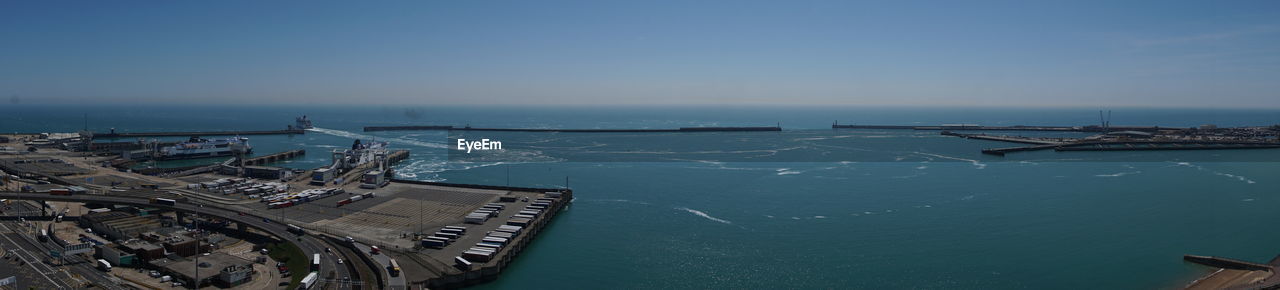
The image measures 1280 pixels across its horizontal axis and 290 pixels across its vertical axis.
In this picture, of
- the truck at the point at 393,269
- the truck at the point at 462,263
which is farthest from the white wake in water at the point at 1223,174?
the truck at the point at 393,269

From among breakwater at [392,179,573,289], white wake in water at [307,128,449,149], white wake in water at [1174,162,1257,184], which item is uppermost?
white wake in water at [307,128,449,149]

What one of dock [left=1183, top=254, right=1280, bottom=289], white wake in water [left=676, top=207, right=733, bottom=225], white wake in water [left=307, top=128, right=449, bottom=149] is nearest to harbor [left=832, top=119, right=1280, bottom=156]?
dock [left=1183, top=254, right=1280, bottom=289]

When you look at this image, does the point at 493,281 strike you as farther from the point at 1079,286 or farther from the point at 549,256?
the point at 1079,286

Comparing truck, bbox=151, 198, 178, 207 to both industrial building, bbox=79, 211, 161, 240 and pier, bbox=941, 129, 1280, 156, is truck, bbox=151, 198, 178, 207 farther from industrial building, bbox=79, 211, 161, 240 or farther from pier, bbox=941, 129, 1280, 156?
pier, bbox=941, 129, 1280, 156

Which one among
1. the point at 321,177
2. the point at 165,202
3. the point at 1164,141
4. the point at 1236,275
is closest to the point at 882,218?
the point at 1236,275

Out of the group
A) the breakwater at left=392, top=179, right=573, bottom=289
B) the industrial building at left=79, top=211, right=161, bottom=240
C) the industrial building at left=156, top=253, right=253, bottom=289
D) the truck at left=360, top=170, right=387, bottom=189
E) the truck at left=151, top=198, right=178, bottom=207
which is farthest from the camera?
the truck at left=360, top=170, right=387, bottom=189

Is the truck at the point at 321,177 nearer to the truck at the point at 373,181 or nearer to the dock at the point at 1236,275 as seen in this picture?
the truck at the point at 373,181

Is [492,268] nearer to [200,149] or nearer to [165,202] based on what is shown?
[165,202]
